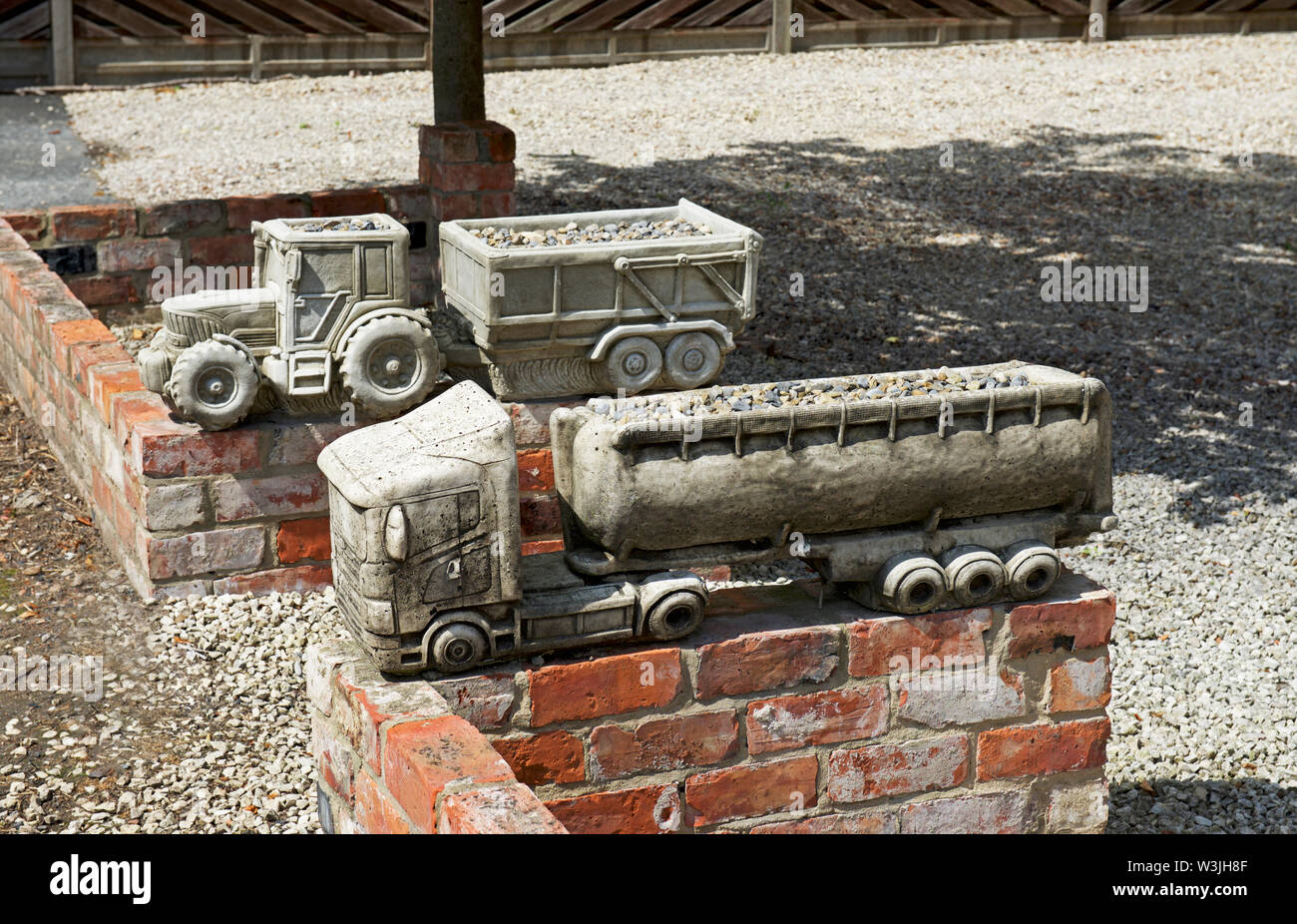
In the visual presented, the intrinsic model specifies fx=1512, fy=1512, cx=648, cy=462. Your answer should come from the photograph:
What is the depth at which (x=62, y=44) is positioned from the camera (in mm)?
16906

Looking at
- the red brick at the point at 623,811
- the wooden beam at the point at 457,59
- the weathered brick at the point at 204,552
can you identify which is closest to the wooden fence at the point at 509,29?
A: the wooden beam at the point at 457,59

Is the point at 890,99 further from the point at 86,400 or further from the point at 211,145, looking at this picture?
the point at 86,400

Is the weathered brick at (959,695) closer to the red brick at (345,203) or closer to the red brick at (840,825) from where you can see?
the red brick at (840,825)

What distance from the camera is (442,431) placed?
4.39 meters

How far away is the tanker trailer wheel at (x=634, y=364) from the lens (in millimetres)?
6973

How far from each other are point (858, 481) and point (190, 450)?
11.2 feet

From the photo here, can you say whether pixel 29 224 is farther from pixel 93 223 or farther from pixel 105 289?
pixel 105 289

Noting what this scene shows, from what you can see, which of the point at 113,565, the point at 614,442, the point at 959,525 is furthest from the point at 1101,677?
the point at 113,565

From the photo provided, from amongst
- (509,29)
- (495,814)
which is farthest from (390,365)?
(509,29)

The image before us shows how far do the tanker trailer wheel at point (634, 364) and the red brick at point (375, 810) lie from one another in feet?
9.90

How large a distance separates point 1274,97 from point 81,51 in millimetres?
13418

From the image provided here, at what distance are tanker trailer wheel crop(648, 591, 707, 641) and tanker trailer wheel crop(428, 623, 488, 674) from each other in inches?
20.6

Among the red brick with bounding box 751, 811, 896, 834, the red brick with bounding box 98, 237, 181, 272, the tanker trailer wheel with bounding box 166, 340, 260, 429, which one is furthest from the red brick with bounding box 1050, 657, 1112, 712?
the red brick with bounding box 98, 237, 181, 272

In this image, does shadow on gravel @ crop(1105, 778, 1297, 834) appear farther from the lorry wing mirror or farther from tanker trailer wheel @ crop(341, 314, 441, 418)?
tanker trailer wheel @ crop(341, 314, 441, 418)
